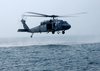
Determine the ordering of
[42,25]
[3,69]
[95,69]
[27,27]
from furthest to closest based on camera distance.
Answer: [27,27], [42,25], [3,69], [95,69]

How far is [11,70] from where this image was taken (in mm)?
18812

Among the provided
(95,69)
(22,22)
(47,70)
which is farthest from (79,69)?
(22,22)

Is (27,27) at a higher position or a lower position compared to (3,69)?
higher

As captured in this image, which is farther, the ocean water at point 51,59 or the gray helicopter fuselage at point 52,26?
the gray helicopter fuselage at point 52,26

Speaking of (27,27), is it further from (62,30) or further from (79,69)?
(79,69)

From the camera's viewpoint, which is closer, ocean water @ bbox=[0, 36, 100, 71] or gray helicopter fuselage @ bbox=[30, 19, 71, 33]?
ocean water @ bbox=[0, 36, 100, 71]

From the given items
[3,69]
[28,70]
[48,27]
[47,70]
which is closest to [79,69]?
[47,70]

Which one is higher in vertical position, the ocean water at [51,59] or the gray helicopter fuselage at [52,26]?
the gray helicopter fuselage at [52,26]

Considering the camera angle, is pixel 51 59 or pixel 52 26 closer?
pixel 51 59

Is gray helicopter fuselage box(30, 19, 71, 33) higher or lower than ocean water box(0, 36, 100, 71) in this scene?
higher

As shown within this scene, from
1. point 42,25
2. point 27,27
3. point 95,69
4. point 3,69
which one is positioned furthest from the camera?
point 27,27

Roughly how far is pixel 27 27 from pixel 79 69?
27.5 metres

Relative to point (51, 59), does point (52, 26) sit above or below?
above

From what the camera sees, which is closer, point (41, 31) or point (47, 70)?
point (47, 70)
